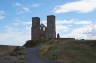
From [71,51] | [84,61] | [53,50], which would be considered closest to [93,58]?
[84,61]

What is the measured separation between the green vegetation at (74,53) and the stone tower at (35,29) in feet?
71.3

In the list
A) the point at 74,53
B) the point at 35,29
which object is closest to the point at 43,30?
the point at 35,29

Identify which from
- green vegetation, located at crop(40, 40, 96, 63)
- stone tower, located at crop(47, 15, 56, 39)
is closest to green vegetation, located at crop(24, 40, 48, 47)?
stone tower, located at crop(47, 15, 56, 39)

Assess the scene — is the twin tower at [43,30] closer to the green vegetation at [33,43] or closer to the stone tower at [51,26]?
the stone tower at [51,26]

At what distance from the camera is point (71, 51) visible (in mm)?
28719

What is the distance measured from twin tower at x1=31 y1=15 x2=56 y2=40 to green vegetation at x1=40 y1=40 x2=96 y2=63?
68.3ft

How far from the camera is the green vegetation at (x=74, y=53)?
2491 cm

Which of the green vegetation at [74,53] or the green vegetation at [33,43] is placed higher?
the green vegetation at [33,43]

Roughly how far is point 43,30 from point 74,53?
2888 centimetres

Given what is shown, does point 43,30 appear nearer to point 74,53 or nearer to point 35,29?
point 35,29

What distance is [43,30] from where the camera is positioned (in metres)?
55.8

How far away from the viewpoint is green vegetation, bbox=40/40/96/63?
81.7 ft

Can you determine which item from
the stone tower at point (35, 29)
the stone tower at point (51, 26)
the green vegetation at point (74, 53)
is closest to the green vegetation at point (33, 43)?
the stone tower at point (35, 29)

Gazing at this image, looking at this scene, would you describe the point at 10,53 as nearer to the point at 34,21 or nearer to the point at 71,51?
the point at 71,51
